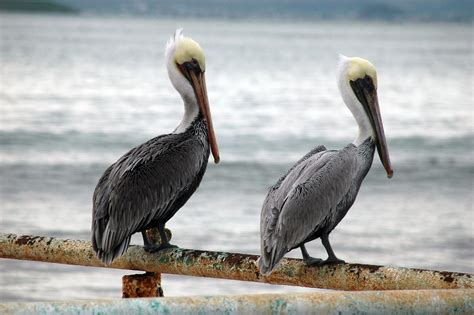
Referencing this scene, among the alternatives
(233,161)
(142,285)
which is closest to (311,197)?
(142,285)

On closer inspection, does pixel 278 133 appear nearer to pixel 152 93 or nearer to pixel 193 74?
pixel 152 93

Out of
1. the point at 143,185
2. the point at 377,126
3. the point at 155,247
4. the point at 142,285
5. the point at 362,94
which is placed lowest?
the point at 142,285

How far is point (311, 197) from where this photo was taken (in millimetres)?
3645

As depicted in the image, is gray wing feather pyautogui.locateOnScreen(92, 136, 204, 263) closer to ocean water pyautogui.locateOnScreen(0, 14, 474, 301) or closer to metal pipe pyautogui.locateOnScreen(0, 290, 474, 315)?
ocean water pyautogui.locateOnScreen(0, 14, 474, 301)

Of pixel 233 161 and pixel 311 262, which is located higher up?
pixel 311 262

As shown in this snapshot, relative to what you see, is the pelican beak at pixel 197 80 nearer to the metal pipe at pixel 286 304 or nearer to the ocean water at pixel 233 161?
the ocean water at pixel 233 161

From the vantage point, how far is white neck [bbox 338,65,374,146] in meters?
4.08

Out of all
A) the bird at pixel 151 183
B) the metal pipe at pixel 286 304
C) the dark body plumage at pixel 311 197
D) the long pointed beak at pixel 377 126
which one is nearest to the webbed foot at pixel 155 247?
the bird at pixel 151 183

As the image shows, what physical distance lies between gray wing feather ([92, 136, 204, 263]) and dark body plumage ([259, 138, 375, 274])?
437 mm

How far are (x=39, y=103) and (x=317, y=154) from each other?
26569 mm

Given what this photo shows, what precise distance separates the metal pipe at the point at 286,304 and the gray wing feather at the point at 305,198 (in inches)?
67.0

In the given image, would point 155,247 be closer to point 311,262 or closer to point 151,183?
point 151,183

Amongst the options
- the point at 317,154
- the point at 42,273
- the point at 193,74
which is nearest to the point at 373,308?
the point at 317,154

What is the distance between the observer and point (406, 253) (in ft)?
32.1
